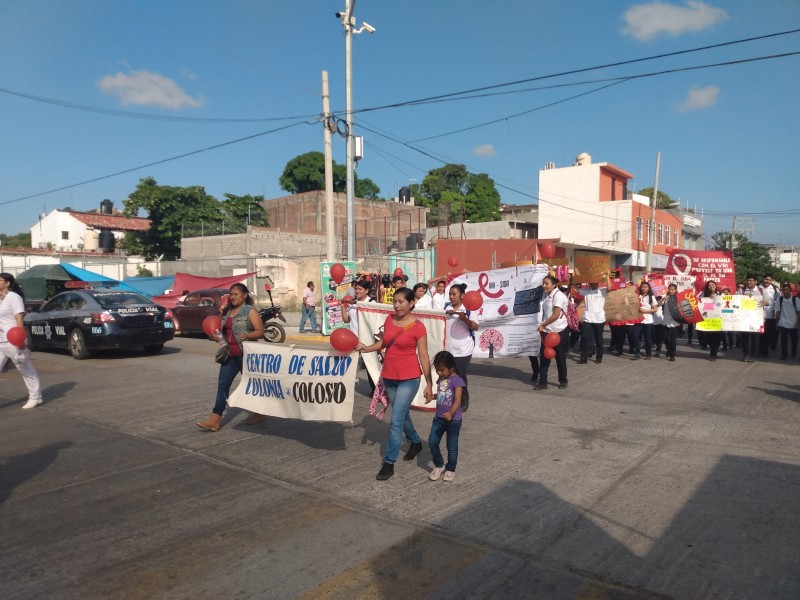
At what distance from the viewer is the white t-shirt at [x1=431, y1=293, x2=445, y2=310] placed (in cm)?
1052

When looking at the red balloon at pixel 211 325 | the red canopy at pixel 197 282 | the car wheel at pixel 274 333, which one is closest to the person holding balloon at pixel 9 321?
the red balloon at pixel 211 325

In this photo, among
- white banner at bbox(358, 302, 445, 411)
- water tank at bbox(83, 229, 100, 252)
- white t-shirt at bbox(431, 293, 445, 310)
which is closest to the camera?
white banner at bbox(358, 302, 445, 411)

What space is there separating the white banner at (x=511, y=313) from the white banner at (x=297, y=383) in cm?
412

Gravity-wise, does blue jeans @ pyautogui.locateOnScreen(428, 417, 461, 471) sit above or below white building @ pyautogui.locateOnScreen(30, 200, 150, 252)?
below

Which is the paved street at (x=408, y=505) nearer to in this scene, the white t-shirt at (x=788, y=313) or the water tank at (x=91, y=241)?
the white t-shirt at (x=788, y=313)

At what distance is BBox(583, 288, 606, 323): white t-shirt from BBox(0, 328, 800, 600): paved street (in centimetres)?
408

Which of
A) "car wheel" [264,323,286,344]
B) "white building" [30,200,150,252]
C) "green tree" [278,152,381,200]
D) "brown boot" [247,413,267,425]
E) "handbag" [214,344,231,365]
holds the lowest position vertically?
"brown boot" [247,413,267,425]

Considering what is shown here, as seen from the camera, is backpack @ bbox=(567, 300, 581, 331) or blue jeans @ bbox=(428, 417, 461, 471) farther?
backpack @ bbox=(567, 300, 581, 331)

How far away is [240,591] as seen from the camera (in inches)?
142

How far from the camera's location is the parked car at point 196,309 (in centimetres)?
1808

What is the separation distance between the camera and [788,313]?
42.8 feet

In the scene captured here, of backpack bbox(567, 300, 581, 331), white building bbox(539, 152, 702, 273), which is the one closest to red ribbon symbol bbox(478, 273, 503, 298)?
backpack bbox(567, 300, 581, 331)

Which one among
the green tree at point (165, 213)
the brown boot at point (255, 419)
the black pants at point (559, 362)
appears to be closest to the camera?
the brown boot at point (255, 419)

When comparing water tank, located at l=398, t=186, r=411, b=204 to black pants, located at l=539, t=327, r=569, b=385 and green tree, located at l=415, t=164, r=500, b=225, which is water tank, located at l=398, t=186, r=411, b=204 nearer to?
green tree, located at l=415, t=164, r=500, b=225
